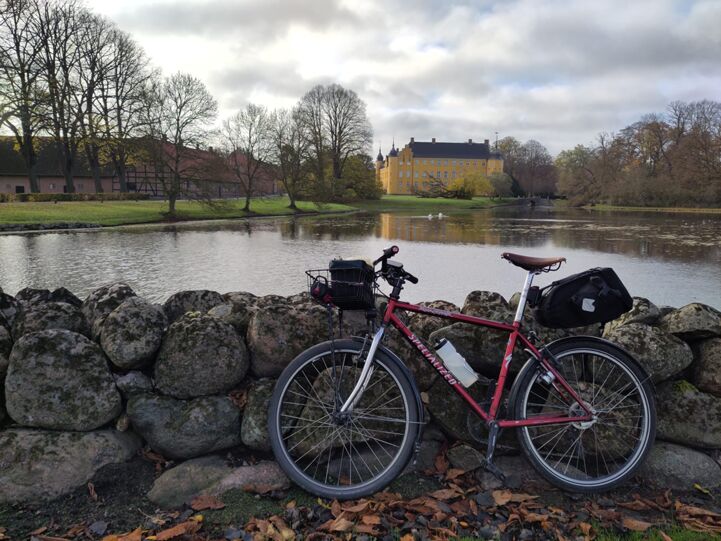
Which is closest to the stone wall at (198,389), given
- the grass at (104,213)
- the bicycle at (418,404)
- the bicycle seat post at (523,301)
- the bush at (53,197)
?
the bicycle at (418,404)

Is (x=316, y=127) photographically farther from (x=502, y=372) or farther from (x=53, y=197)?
(x=502, y=372)

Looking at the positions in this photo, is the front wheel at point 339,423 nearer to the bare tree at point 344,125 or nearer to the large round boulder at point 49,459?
the large round boulder at point 49,459

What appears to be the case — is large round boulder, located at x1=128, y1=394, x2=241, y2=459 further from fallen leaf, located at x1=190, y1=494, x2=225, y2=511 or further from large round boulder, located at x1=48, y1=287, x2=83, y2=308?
large round boulder, located at x1=48, y1=287, x2=83, y2=308

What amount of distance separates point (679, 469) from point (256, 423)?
2.60 metres

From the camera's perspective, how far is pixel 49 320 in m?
3.35

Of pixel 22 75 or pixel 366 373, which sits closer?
pixel 366 373

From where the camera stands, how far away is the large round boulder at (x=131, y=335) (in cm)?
312

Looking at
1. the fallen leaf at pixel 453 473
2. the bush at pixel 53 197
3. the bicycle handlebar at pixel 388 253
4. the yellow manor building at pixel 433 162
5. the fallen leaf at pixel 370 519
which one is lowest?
the fallen leaf at pixel 453 473

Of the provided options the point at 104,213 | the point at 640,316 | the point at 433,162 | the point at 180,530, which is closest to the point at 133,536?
the point at 180,530

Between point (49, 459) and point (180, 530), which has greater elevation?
point (49, 459)

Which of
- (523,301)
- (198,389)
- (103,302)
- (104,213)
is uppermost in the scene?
(523,301)

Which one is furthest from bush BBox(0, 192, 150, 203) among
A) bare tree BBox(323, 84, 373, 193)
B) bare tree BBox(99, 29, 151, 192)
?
bare tree BBox(323, 84, 373, 193)

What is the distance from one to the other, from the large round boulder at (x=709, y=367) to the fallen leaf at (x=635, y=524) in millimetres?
1111

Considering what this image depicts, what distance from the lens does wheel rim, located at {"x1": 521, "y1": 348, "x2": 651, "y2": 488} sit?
3.03m
